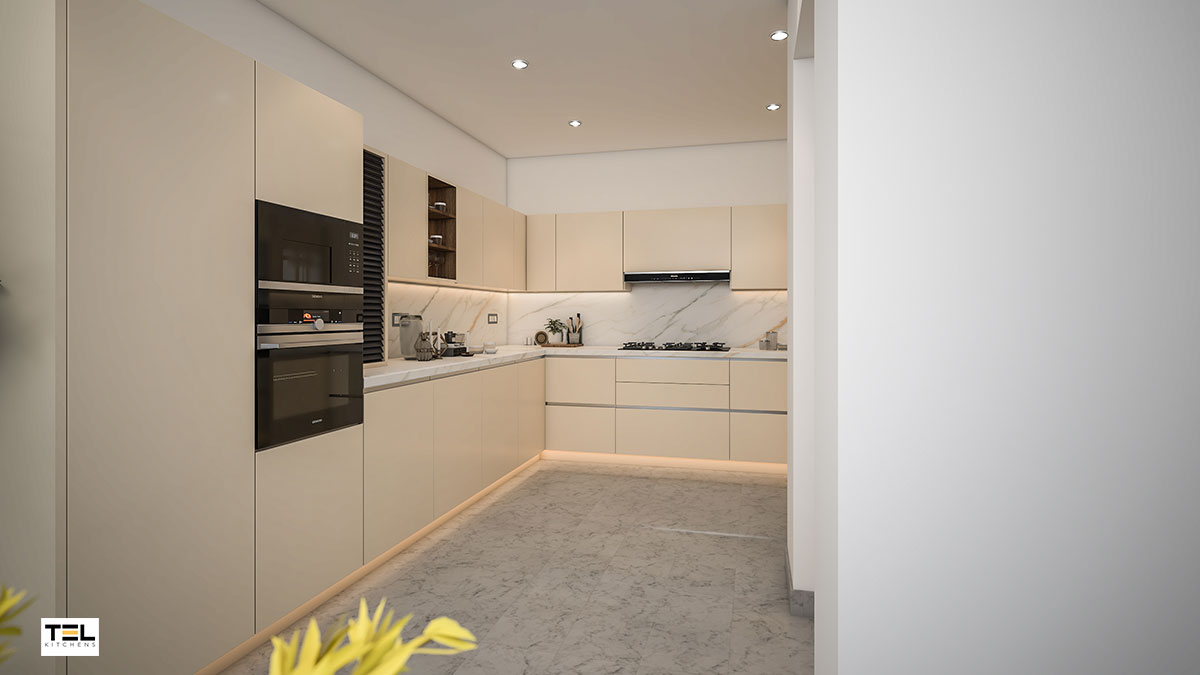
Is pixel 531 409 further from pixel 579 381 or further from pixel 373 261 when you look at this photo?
pixel 373 261

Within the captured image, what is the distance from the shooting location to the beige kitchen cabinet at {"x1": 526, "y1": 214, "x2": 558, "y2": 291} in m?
5.39

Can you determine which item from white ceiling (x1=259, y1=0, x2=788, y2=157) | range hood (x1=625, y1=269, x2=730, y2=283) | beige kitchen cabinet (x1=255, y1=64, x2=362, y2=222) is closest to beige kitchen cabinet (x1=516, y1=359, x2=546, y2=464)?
range hood (x1=625, y1=269, x2=730, y2=283)

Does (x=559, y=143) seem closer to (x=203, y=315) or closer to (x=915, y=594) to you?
(x=203, y=315)

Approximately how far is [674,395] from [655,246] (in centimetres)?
130

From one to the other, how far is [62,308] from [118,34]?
0.75 meters

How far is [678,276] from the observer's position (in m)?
5.10

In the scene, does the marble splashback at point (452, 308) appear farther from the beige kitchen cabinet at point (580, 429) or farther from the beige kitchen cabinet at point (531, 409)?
the beige kitchen cabinet at point (580, 429)

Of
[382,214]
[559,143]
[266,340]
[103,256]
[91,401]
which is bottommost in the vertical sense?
[91,401]

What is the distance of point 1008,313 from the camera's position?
38.5 inches

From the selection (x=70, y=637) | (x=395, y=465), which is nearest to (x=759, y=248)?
(x=395, y=465)

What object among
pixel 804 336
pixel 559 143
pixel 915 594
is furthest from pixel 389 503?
pixel 559 143

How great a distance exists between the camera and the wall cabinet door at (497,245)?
4586mm

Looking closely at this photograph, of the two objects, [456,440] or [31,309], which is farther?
[456,440]

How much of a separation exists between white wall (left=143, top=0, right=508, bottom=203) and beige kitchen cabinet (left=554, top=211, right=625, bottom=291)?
2.66ft
